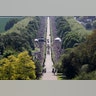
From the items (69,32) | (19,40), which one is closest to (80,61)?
(69,32)

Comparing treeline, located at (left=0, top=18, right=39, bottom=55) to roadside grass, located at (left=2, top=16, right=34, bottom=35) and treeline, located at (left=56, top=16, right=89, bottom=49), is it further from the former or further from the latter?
treeline, located at (left=56, top=16, right=89, bottom=49)

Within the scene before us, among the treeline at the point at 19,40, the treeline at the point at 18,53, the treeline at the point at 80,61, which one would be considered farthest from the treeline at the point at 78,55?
the treeline at the point at 19,40

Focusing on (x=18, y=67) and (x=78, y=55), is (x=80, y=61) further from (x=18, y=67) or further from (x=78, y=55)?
(x=18, y=67)

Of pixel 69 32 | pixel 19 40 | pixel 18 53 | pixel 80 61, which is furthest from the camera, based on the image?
pixel 69 32

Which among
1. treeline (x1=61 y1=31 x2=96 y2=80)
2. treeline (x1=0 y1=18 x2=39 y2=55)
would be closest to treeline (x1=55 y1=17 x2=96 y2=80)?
treeline (x1=61 y1=31 x2=96 y2=80)

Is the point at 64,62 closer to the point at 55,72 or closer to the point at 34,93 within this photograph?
the point at 55,72

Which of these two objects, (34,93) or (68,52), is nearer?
(34,93)

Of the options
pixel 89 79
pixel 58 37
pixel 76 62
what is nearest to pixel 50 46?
pixel 58 37

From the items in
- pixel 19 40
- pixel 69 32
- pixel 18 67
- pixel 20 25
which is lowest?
pixel 18 67
